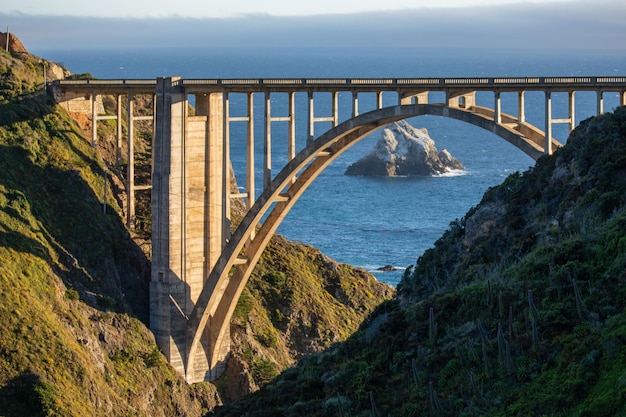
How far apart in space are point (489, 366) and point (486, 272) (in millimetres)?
8297

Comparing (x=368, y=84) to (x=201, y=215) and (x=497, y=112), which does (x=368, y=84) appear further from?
(x=201, y=215)

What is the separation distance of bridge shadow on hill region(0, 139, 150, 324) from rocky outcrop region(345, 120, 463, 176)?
3747 inches

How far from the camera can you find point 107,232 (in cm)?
6956

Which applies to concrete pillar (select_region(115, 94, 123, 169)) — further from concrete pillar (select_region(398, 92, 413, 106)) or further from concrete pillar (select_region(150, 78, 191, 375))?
concrete pillar (select_region(398, 92, 413, 106))

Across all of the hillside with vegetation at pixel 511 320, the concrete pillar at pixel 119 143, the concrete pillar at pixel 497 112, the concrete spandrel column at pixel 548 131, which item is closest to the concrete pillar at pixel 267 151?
the concrete pillar at pixel 119 143

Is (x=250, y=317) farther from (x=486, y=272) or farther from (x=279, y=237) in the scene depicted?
(x=486, y=272)

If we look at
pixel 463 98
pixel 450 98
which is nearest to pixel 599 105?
pixel 463 98

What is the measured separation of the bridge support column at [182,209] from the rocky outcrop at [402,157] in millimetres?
97319

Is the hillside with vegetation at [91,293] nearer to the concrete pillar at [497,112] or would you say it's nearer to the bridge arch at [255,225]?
the bridge arch at [255,225]

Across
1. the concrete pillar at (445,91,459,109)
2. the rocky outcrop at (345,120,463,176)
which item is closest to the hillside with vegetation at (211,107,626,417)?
the concrete pillar at (445,91,459,109)

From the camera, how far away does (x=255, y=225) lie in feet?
220

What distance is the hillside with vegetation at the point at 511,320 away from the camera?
35125mm

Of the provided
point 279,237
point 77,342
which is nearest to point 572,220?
point 77,342

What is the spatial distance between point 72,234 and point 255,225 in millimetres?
8562
